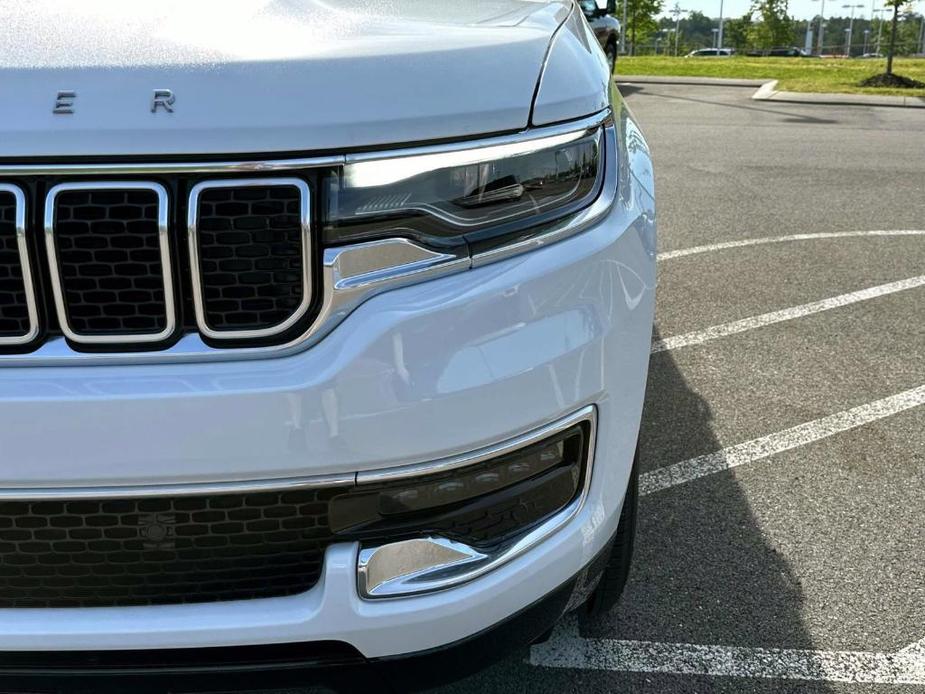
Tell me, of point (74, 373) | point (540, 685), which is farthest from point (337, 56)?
point (540, 685)

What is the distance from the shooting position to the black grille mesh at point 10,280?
138 cm

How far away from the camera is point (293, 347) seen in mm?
1425

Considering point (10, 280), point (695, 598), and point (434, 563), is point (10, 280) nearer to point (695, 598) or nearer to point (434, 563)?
point (434, 563)

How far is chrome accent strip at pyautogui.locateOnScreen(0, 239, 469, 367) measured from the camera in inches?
55.1

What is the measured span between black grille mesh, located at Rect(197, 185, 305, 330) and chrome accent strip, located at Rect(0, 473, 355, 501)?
9.5 inches

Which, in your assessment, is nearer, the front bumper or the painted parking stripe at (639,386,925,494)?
the front bumper

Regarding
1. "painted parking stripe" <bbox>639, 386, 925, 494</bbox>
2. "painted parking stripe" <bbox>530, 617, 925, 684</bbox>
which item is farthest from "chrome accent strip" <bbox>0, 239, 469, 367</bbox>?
"painted parking stripe" <bbox>639, 386, 925, 494</bbox>

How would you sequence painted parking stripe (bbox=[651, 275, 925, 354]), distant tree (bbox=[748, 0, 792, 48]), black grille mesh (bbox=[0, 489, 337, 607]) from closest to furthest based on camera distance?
1. black grille mesh (bbox=[0, 489, 337, 607])
2. painted parking stripe (bbox=[651, 275, 925, 354])
3. distant tree (bbox=[748, 0, 792, 48])

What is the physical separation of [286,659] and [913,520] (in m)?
2.04

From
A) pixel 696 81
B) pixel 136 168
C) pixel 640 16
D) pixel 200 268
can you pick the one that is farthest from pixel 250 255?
pixel 640 16

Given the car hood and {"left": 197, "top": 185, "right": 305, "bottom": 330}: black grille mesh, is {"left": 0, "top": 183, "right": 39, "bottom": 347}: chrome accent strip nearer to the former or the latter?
the car hood

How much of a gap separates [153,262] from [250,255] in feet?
0.48

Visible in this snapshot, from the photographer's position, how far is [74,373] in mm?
1384

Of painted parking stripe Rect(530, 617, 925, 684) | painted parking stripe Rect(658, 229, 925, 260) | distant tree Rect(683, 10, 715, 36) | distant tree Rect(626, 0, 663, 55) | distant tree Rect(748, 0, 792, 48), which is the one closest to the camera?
painted parking stripe Rect(530, 617, 925, 684)
